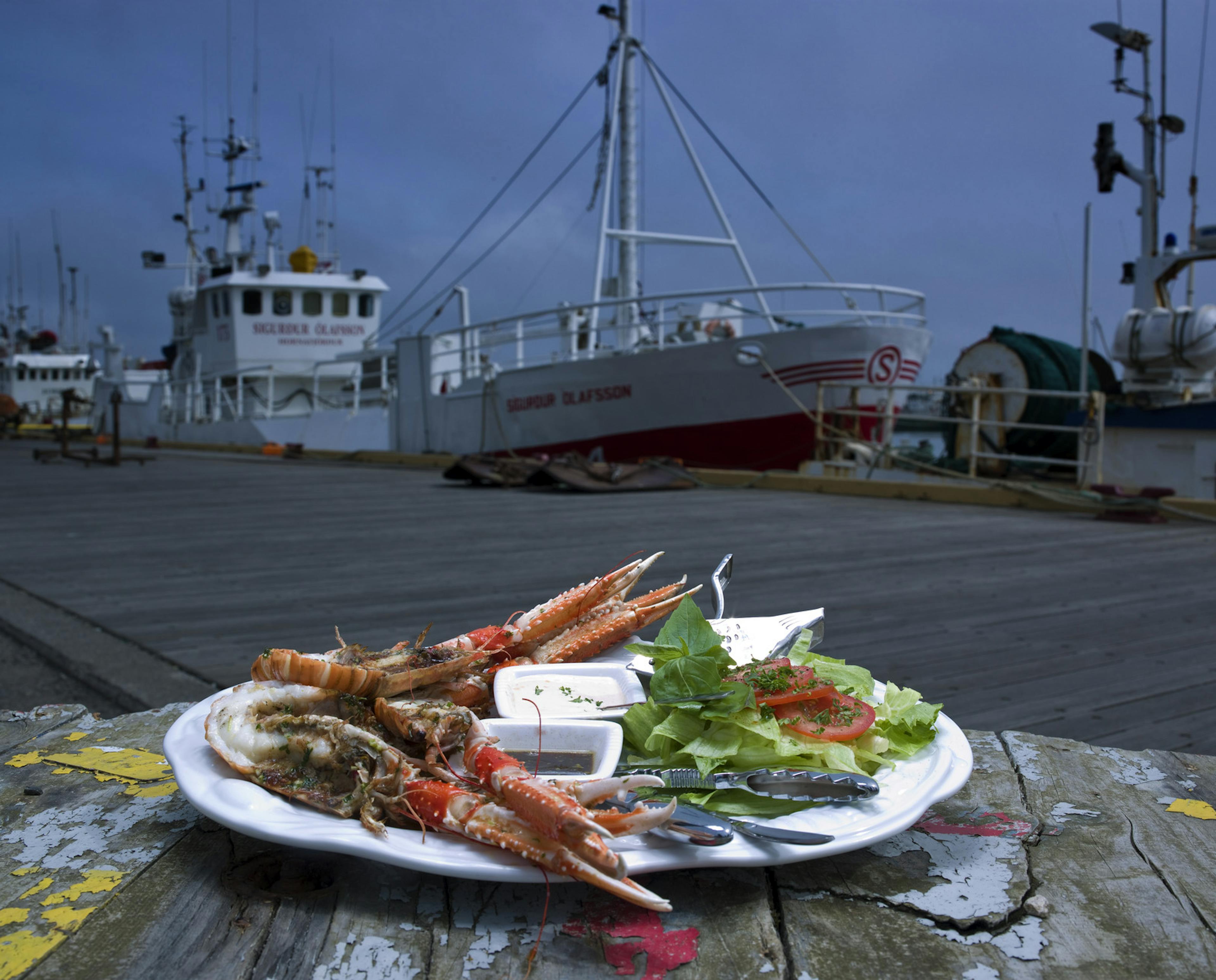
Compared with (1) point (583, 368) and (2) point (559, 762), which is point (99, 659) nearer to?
(2) point (559, 762)

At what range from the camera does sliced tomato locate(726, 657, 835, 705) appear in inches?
45.2

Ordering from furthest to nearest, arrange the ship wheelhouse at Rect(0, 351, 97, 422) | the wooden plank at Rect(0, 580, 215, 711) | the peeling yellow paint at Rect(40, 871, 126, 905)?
the ship wheelhouse at Rect(0, 351, 97, 422), the wooden plank at Rect(0, 580, 215, 711), the peeling yellow paint at Rect(40, 871, 126, 905)

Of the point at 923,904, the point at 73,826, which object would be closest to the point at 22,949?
the point at 73,826

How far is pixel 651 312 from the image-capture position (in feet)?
47.1

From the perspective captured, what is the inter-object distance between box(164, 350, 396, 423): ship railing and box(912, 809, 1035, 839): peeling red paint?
16731 millimetres

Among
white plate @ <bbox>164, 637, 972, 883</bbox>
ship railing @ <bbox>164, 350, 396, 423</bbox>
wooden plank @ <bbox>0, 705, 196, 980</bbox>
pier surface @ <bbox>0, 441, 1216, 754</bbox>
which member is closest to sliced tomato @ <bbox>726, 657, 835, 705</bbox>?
white plate @ <bbox>164, 637, 972, 883</bbox>

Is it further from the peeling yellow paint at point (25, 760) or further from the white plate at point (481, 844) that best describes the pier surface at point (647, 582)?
the white plate at point (481, 844)

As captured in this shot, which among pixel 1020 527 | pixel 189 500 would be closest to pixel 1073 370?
pixel 1020 527

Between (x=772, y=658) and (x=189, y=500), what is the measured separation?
777 centimetres

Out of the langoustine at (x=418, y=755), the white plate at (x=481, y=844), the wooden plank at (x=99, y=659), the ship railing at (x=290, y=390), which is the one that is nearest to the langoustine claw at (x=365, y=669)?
the langoustine at (x=418, y=755)

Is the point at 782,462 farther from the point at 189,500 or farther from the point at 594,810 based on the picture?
the point at 594,810

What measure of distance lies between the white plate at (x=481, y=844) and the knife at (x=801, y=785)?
0.6 inches

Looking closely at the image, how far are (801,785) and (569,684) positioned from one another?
1.24 feet

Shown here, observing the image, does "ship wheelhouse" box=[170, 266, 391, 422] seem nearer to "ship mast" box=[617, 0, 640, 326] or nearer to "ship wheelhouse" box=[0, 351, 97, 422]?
"ship mast" box=[617, 0, 640, 326]
